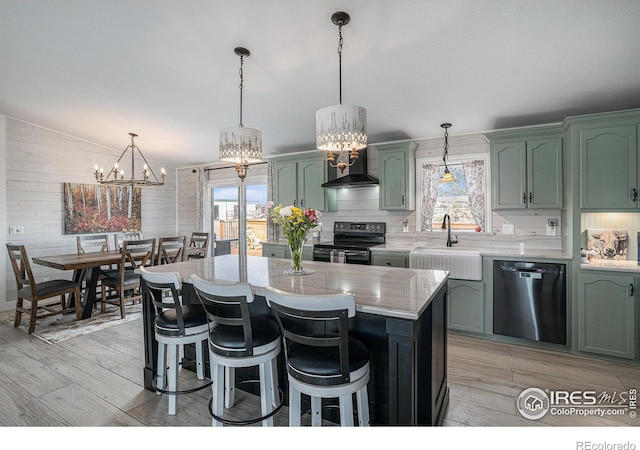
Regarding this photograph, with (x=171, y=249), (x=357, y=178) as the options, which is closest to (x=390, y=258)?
(x=357, y=178)

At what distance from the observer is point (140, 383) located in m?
2.68

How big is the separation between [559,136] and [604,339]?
77.2 inches

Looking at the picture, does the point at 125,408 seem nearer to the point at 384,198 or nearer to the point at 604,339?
the point at 384,198

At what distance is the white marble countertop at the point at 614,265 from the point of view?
114 inches

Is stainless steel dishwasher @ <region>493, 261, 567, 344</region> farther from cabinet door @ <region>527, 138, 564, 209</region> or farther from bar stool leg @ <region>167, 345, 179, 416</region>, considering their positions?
bar stool leg @ <region>167, 345, 179, 416</region>

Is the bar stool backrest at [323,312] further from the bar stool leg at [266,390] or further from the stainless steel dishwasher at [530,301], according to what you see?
the stainless steel dishwasher at [530,301]

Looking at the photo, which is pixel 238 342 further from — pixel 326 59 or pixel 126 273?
pixel 126 273

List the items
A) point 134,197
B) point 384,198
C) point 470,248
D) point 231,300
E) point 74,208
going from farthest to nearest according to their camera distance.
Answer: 1. point 134,197
2. point 74,208
3. point 384,198
4. point 470,248
5. point 231,300

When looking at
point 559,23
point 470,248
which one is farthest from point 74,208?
point 559,23

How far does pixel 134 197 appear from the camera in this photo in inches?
242

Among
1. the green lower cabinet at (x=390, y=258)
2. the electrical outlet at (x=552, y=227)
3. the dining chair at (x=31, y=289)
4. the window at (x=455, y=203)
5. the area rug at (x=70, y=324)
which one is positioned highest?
the window at (x=455, y=203)

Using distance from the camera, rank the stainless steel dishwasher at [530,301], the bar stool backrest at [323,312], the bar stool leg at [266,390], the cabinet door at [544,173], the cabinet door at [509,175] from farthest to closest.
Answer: the cabinet door at [509,175] < the cabinet door at [544,173] < the stainless steel dishwasher at [530,301] < the bar stool leg at [266,390] < the bar stool backrest at [323,312]

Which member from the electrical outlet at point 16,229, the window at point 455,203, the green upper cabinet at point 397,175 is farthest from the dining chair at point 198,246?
the window at point 455,203

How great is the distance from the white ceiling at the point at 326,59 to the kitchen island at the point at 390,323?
5.70 ft
